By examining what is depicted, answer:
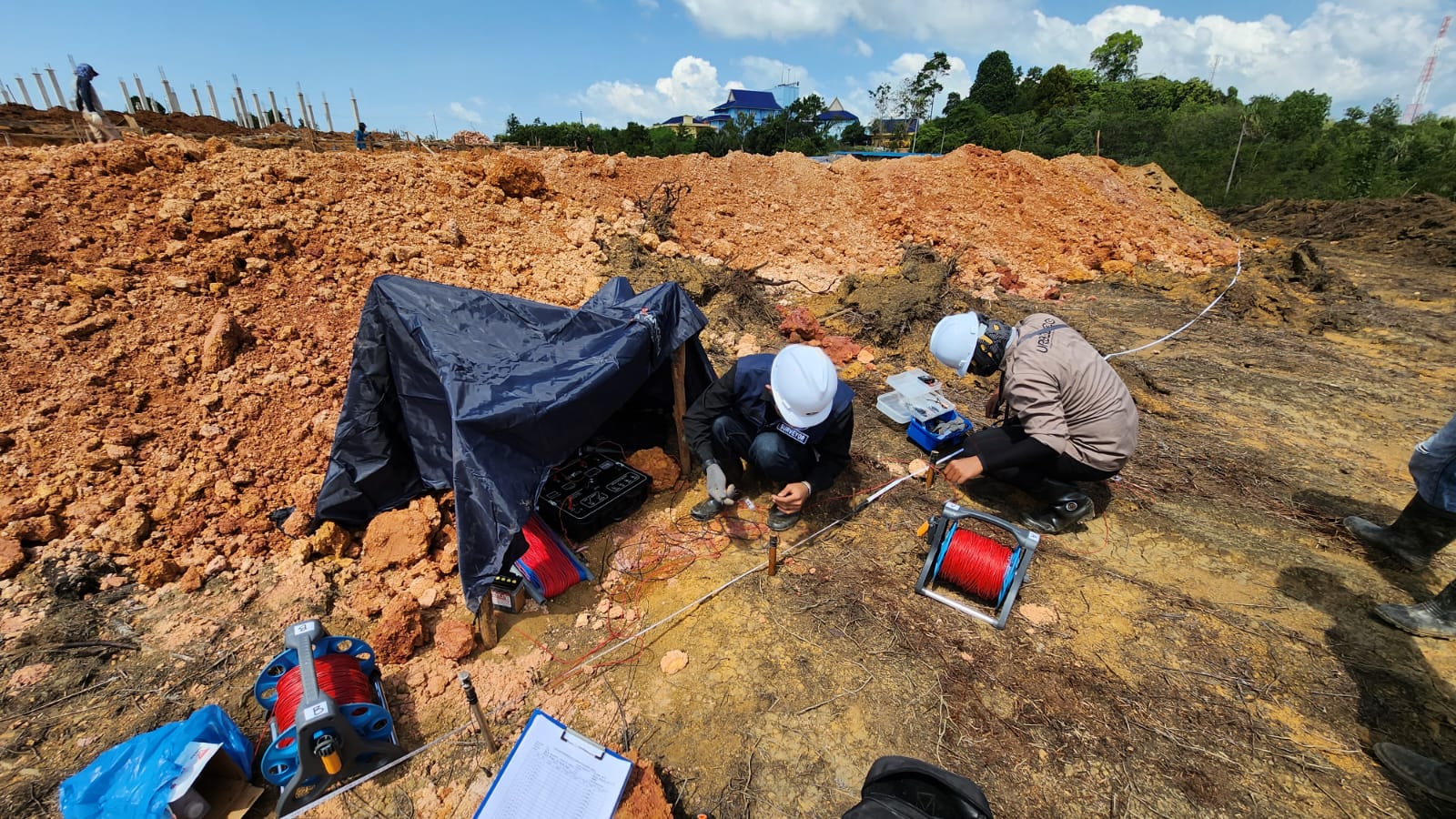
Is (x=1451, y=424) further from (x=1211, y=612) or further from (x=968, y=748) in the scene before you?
(x=968, y=748)

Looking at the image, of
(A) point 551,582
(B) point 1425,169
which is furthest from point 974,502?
(B) point 1425,169

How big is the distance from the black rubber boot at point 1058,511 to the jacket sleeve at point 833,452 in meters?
1.40

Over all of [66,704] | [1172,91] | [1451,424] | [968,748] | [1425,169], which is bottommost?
[968,748]

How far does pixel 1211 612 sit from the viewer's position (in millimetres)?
2920

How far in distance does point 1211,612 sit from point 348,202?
27.7 ft

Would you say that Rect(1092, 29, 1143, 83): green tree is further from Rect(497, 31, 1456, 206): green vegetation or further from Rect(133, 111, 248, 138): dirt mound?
Rect(133, 111, 248, 138): dirt mound

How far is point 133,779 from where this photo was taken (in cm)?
189

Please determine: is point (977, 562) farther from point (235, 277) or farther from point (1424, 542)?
point (235, 277)

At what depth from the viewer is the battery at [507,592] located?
288 centimetres

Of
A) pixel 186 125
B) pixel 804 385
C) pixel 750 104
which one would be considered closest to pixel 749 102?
pixel 750 104

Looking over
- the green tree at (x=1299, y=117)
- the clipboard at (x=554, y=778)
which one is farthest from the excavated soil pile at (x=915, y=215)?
the green tree at (x=1299, y=117)

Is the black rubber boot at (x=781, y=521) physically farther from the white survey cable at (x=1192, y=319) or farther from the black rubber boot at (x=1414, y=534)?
the white survey cable at (x=1192, y=319)

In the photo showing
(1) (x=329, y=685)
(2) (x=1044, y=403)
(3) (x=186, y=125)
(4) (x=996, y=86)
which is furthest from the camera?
(4) (x=996, y=86)

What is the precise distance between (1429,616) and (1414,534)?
690mm
